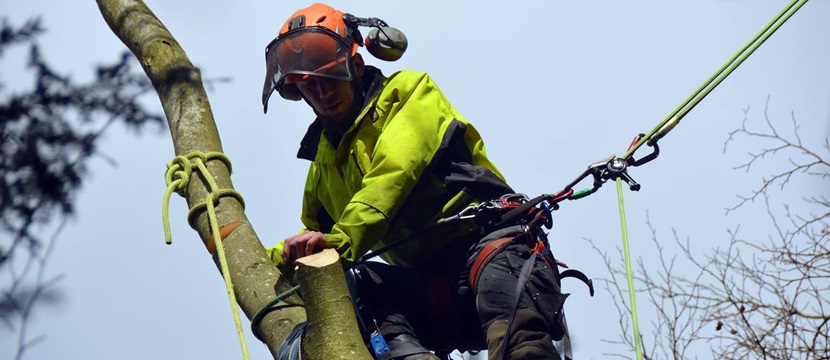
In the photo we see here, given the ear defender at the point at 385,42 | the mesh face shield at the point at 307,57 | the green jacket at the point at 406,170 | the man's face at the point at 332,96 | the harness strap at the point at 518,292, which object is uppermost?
the ear defender at the point at 385,42

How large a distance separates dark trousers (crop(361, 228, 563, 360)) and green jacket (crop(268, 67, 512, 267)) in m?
0.10

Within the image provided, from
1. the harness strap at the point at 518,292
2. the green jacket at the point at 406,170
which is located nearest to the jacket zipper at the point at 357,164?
the green jacket at the point at 406,170

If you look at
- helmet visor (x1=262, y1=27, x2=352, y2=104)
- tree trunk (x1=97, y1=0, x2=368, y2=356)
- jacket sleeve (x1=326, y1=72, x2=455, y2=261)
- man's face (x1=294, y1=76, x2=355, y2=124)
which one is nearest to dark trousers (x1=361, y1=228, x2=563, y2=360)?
jacket sleeve (x1=326, y1=72, x2=455, y2=261)

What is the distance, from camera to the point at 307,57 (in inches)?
158

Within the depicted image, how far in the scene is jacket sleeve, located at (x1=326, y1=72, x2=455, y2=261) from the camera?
356 centimetres

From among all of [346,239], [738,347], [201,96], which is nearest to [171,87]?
[201,96]

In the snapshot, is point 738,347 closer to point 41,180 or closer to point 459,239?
point 459,239

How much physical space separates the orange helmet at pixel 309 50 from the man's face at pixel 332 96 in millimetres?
37

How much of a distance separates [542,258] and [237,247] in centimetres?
97

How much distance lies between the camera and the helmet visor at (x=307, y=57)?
4004 millimetres

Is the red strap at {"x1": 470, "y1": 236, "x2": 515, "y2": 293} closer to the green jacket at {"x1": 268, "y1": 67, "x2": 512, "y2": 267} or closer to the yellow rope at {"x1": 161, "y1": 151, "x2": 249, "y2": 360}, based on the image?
the green jacket at {"x1": 268, "y1": 67, "x2": 512, "y2": 267}

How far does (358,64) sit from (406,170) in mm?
648

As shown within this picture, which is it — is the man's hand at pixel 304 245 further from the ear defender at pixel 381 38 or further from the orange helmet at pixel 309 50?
the ear defender at pixel 381 38

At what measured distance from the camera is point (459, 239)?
3.88 m
